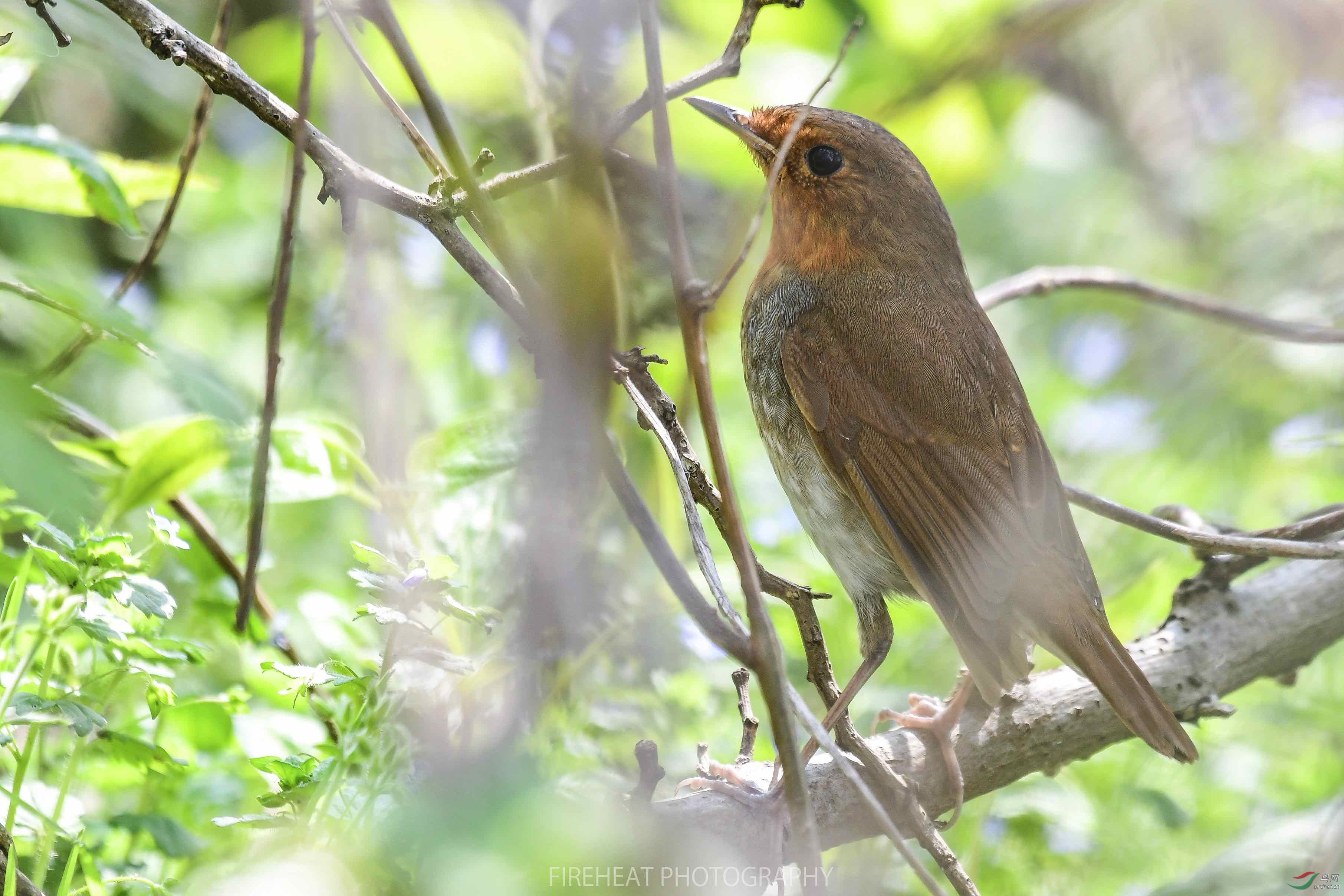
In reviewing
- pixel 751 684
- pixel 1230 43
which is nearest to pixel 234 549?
pixel 751 684

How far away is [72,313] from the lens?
1.25 m

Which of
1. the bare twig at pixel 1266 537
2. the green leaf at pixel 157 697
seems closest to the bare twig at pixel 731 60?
the green leaf at pixel 157 697

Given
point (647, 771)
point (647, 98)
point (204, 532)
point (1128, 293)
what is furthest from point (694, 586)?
point (1128, 293)

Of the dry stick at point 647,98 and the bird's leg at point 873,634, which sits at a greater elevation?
the dry stick at point 647,98

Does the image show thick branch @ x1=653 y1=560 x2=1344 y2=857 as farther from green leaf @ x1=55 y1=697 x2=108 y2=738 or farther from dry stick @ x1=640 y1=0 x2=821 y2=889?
green leaf @ x1=55 y1=697 x2=108 y2=738

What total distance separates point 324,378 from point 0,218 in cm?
94

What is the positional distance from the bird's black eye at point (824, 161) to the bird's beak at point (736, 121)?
0.13 meters

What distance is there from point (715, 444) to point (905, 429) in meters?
1.42

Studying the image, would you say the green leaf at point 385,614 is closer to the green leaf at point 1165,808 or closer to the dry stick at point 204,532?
the dry stick at point 204,532

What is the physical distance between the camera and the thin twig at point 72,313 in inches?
47.9

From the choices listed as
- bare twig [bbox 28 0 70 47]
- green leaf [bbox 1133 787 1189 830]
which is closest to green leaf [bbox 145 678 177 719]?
bare twig [bbox 28 0 70 47]

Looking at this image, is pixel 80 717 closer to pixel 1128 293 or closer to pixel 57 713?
pixel 57 713

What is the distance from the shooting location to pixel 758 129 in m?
2.86

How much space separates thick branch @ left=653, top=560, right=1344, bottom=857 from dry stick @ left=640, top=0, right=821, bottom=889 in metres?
0.65
